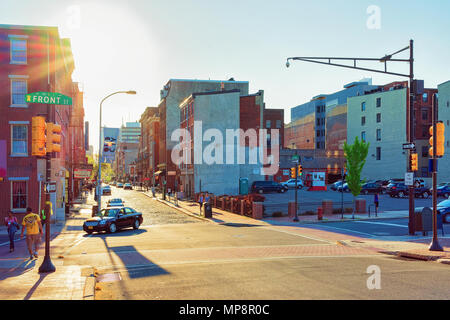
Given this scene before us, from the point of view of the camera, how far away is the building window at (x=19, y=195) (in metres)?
30.6

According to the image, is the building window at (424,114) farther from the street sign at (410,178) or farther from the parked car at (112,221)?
the parked car at (112,221)

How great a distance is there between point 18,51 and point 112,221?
1503 centimetres

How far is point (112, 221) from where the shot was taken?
26.3 metres

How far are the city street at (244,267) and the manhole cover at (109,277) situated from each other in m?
0.03

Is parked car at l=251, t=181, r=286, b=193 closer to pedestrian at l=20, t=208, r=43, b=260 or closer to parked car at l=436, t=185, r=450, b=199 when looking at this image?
parked car at l=436, t=185, r=450, b=199

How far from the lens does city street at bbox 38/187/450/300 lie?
32.7 feet

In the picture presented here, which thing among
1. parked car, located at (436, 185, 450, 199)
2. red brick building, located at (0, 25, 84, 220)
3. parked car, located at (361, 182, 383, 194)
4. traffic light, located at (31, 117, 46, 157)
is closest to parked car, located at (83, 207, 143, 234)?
red brick building, located at (0, 25, 84, 220)

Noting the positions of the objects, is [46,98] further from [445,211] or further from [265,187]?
[265,187]

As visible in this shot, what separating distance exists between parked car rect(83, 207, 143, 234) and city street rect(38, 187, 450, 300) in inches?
57.9

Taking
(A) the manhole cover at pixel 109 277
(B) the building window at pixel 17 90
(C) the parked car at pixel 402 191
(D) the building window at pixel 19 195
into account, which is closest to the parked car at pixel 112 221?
(D) the building window at pixel 19 195

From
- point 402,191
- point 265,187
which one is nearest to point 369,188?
point 402,191
